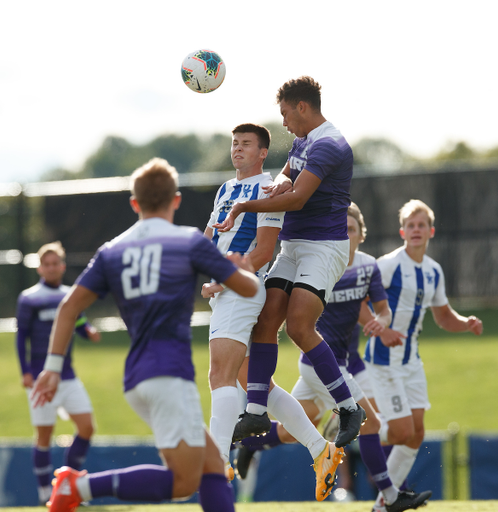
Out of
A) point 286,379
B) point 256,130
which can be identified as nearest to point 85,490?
point 256,130

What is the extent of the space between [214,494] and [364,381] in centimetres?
408

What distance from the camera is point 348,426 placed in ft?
18.0

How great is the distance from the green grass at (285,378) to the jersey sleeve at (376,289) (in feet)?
42.3

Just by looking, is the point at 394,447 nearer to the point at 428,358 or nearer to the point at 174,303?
the point at 174,303

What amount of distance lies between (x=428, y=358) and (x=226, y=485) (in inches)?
836

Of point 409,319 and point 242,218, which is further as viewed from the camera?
point 409,319

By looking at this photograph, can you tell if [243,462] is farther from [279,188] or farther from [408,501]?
[279,188]

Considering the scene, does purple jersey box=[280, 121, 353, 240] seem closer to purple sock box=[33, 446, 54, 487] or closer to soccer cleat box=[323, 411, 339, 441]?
soccer cleat box=[323, 411, 339, 441]

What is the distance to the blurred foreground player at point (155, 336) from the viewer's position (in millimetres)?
3922

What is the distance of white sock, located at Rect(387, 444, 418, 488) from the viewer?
7.70 metres

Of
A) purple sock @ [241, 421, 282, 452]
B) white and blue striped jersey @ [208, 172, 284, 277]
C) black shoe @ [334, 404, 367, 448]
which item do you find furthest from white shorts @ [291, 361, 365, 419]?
white and blue striped jersey @ [208, 172, 284, 277]

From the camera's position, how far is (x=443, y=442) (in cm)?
1024

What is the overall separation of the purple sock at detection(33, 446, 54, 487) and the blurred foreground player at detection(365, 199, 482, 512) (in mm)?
4799

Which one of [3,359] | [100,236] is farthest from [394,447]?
[3,359]
